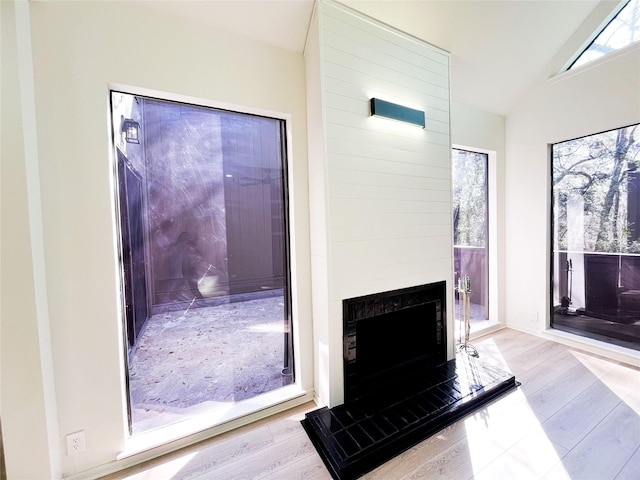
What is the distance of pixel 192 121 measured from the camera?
1.88 m

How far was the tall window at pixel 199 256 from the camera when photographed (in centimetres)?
175

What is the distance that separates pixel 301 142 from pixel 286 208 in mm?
566

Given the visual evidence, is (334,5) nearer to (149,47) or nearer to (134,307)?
(149,47)

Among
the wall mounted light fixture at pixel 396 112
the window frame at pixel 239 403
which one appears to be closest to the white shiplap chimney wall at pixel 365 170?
the wall mounted light fixture at pixel 396 112

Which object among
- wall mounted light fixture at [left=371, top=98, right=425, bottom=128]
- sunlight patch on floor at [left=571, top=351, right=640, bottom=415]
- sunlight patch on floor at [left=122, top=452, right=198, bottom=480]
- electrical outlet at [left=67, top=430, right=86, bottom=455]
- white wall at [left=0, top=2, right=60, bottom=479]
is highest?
wall mounted light fixture at [left=371, top=98, right=425, bottom=128]

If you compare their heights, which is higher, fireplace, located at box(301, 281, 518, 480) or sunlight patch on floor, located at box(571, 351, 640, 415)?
fireplace, located at box(301, 281, 518, 480)

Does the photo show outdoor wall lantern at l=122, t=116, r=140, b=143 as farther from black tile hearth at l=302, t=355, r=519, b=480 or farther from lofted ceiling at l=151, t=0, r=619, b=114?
black tile hearth at l=302, t=355, r=519, b=480

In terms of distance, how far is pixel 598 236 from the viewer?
2799 millimetres

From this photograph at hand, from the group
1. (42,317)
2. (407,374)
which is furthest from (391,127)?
(42,317)

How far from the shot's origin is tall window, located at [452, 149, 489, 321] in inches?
126

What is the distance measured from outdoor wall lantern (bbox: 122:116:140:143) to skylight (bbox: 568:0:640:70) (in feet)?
14.7

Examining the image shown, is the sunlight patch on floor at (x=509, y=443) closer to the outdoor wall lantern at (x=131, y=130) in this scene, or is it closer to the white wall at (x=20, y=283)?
the white wall at (x=20, y=283)

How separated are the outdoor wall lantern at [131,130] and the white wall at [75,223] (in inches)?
6.4

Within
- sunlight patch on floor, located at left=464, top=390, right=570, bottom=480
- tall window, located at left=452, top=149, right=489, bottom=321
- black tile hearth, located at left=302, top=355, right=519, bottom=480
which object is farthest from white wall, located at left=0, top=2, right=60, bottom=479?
tall window, located at left=452, top=149, right=489, bottom=321
